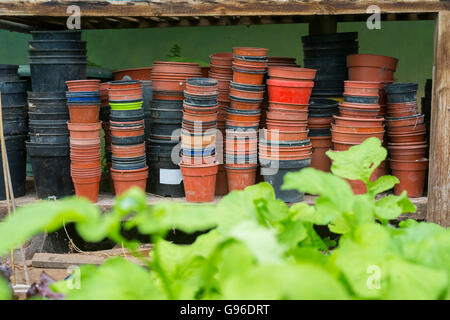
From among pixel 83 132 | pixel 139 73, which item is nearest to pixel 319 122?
pixel 139 73

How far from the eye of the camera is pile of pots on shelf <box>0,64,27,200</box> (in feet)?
11.9

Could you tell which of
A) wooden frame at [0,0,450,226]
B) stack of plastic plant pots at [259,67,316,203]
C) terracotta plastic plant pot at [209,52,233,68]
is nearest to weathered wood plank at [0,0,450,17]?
wooden frame at [0,0,450,226]

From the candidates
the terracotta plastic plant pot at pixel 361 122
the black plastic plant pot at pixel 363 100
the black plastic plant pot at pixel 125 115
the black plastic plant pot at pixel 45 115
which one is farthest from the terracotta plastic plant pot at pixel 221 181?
the black plastic plant pot at pixel 45 115

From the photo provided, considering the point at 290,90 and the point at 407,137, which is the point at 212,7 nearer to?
the point at 290,90

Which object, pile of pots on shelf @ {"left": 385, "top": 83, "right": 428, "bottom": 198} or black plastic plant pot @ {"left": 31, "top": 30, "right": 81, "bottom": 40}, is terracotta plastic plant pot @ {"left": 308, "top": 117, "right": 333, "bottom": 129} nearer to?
pile of pots on shelf @ {"left": 385, "top": 83, "right": 428, "bottom": 198}

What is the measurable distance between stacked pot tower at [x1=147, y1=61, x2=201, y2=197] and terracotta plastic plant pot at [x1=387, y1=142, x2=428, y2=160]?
154 cm

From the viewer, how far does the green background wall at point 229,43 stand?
5938 mm

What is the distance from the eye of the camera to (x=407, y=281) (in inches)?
26.2

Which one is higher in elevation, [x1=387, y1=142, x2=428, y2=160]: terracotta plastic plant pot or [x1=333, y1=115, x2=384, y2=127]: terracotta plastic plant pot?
[x1=333, y1=115, x2=384, y2=127]: terracotta plastic plant pot

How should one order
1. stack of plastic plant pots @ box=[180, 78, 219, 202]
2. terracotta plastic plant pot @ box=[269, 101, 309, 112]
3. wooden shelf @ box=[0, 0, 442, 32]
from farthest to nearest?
terracotta plastic plant pot @ box=[269, 101, 309, 112] → stack of plastic plant pots @ box=[180, 78, 219, 202] → wooden shelf @ box=[0, 0, 442, 32]

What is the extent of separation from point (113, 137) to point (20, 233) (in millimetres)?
3085

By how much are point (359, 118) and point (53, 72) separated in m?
2.16
